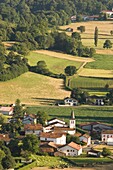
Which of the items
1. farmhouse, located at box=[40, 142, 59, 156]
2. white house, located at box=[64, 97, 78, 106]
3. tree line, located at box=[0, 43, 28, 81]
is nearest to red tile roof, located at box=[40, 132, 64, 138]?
farmhouse, located at box=[40, 142, 59, 156]

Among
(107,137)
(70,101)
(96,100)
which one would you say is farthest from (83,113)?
(107,137)

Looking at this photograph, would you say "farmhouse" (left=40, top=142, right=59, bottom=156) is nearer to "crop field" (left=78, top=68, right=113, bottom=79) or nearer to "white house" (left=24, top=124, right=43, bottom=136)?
"white house" (left=24, top=124, right=43, bottom=136)

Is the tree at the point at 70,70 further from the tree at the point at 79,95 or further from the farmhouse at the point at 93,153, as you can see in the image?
the farmhouse at the point at 93,153

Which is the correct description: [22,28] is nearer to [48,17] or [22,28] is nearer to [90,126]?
[48,17]

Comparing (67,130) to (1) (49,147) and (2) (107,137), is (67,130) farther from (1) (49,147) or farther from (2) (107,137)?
(1) (49,147)

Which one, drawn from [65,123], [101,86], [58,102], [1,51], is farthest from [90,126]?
[1,51]

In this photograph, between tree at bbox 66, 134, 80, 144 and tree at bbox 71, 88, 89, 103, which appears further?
tree at bbox 71, 88, 89, 103
